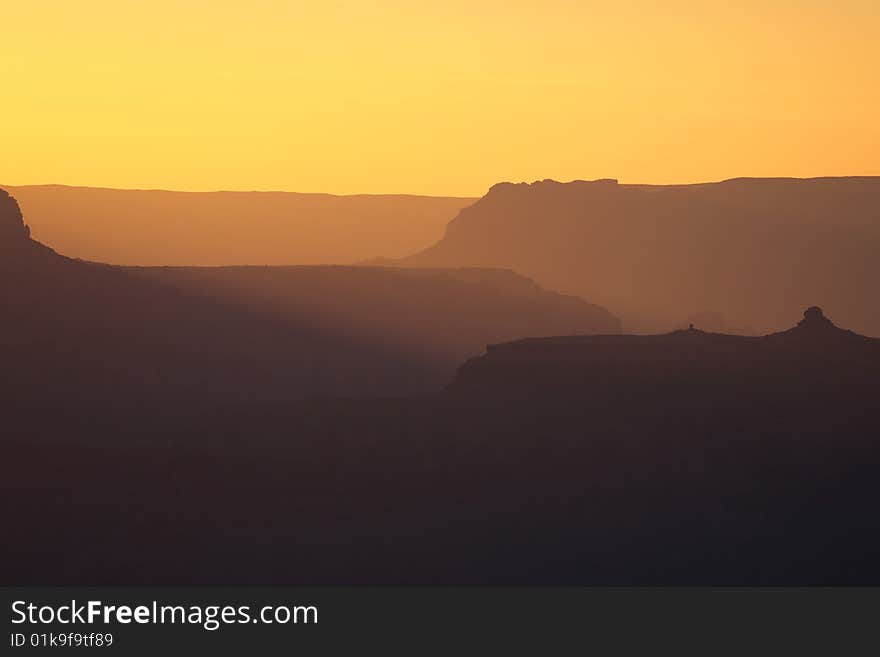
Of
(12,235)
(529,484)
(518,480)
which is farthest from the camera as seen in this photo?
(12,235)

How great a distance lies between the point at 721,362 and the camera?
116 metres

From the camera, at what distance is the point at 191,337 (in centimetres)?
16875

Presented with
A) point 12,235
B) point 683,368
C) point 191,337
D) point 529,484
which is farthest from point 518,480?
point 191,337

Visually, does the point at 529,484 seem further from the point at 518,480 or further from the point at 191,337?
the point at 191,337

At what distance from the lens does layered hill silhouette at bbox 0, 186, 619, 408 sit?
15212 centimetres

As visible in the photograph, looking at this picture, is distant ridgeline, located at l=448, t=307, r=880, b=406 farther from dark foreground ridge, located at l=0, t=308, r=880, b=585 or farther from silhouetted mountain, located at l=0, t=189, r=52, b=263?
silhouetted mountain, located at l=0, t=189, r=52, b=263

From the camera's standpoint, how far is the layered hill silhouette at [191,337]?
499ft

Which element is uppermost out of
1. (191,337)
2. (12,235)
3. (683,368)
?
(12,235)

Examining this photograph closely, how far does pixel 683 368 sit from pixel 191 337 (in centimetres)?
6297

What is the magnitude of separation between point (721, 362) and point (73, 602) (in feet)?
213

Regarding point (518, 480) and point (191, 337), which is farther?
point (191, 337)

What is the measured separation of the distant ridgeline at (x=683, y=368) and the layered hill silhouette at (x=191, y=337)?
41912 mm

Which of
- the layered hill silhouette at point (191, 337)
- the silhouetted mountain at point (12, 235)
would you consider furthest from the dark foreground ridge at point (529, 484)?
the silhouetted mountain at point (12, 235)

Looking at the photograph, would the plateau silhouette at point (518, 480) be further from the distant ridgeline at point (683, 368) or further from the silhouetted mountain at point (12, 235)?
the silhouetted mountain at point (12, 235)
